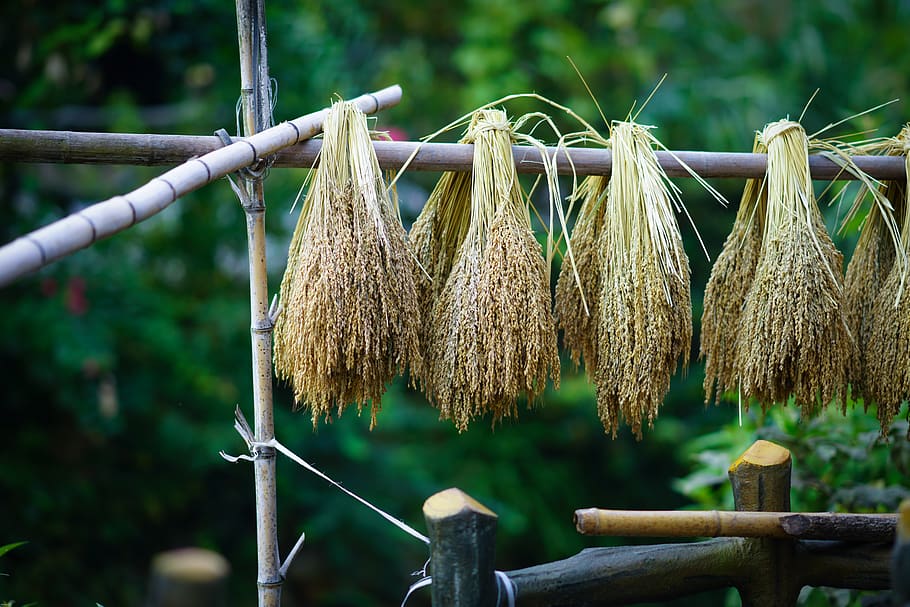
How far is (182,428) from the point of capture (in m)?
3.50

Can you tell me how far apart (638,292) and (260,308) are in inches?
27.9

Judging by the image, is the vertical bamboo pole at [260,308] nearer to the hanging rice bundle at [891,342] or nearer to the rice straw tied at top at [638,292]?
the rice straw tied at top at [638,292]

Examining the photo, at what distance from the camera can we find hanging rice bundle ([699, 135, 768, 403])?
168cm

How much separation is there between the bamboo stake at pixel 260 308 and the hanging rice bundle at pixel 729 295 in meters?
0.90

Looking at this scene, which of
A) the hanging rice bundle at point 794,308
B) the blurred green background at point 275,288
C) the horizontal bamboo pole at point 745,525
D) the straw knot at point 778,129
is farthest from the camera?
the blurred green background at point 275,288

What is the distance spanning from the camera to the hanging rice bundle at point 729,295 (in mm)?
1678

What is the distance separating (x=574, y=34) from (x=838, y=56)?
5.58 ft

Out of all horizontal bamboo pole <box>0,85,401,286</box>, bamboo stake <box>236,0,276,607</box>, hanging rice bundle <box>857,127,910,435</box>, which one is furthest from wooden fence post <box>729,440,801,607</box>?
horizontal bamboo pole <box>0,85,401,286</box>

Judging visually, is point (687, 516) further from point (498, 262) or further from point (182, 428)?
point (182, 428)

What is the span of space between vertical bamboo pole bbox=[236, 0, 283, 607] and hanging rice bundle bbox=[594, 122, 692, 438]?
64cm

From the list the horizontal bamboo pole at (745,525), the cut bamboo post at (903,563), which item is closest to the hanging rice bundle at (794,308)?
the horizontal bamboo pole at (745,525)

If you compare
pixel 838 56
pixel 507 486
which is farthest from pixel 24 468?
pixel 838 56

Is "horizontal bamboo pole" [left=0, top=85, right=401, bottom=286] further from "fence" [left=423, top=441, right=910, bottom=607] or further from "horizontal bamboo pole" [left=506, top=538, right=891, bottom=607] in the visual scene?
"horizontal bamboo pole" [left=506, top=538, right=891, bottom=607]

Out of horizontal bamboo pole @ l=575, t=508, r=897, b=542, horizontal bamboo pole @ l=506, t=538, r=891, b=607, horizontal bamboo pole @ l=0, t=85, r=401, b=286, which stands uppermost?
horizontal bamboo pole @ l=0, t=85, r=401, b=286
